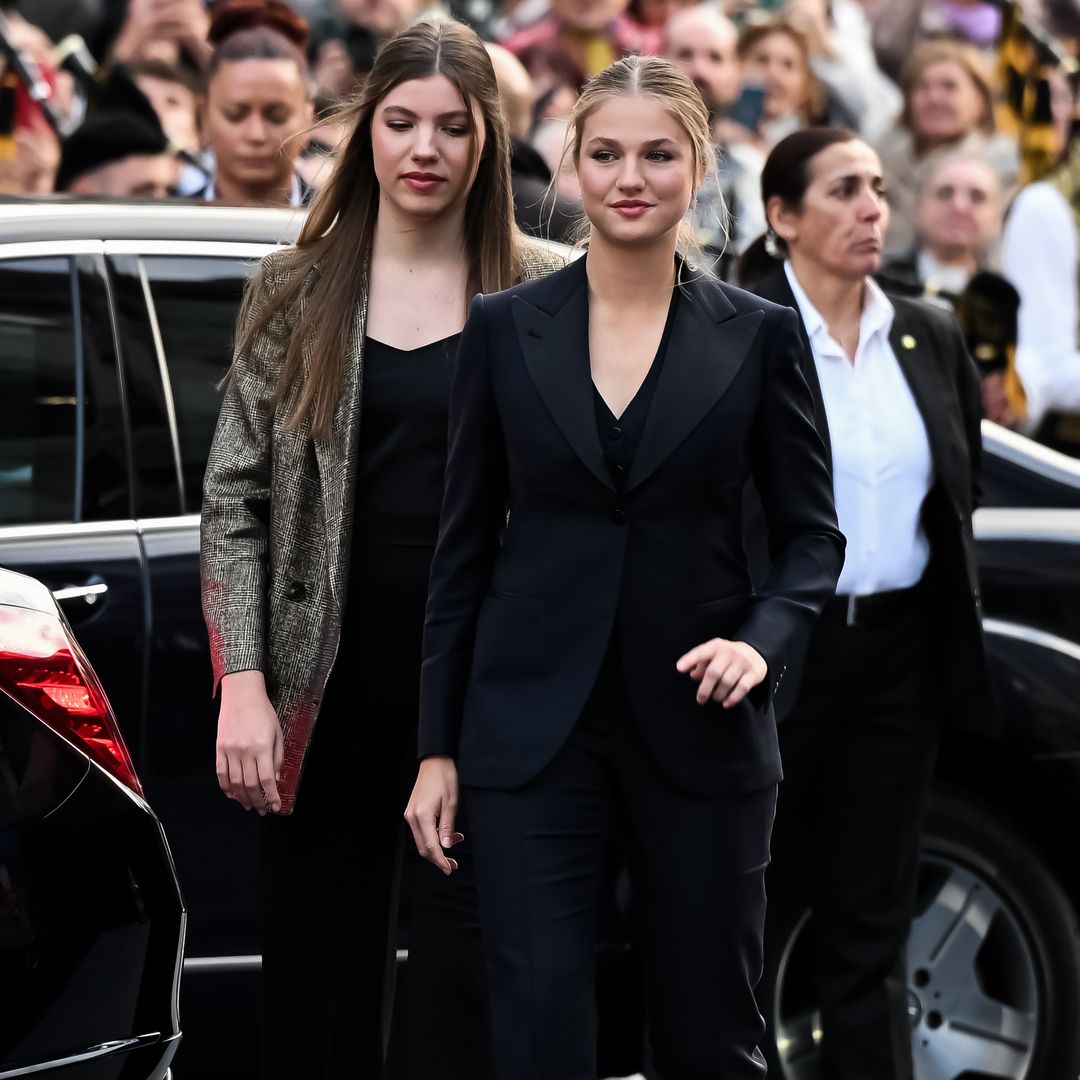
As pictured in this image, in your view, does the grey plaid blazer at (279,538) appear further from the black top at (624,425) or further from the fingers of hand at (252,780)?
the black top at (624,425)

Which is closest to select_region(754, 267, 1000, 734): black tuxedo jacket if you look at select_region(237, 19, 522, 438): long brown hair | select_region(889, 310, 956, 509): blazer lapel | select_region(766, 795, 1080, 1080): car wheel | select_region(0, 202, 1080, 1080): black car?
select_region(889, 310, 956, 509): blazer lapel

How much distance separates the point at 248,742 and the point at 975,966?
1.91m

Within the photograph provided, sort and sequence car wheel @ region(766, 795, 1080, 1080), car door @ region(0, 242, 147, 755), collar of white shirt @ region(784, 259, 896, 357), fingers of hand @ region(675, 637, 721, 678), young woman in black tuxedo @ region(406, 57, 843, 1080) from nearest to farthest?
fingers of hand @ region(675, 637, 721, 678) → young woman in black tuxedo @ region(406, 57, 843, 1080) → car door @ region(0, 242, 147, 755) → collar of white shirt @ region(784, 259, 896, 357) → car wheel @ region(766, 795, 1080, 1080)

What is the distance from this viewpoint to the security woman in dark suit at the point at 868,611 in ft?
13.7

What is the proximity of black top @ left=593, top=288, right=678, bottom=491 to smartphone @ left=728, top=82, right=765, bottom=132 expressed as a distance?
581 cm

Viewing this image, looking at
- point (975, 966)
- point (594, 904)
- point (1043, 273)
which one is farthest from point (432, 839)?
point (1043, 273)

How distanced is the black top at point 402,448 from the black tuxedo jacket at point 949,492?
922 mm

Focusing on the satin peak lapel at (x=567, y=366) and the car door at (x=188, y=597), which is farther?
the car door at (x=188, y=597)

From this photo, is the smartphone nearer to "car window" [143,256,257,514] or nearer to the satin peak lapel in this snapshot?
"car window" [143,256,257,514]

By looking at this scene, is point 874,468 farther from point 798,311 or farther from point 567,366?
point 567,366

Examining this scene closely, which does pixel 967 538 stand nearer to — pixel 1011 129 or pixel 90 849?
pixel 90 849

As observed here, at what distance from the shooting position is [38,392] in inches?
156

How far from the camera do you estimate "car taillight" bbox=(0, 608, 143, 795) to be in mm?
2863

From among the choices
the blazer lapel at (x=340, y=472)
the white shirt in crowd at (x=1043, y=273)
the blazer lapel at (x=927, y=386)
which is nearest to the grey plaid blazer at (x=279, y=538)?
the blazer lapel at (x=340, y=472)
